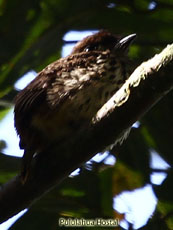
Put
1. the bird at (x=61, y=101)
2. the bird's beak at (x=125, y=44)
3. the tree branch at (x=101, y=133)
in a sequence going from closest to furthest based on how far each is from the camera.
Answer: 1. the tree branch at (x=101, y=133)
2. the bird at (x=61, y=101)
3. the bird's beak at (x=125, y=44)

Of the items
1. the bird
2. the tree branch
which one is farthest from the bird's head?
the tree branch

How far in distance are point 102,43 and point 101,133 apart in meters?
1.50

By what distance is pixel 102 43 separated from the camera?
14.8 feet

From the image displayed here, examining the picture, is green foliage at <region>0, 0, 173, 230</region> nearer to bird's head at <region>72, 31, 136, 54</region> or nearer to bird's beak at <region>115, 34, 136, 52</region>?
bird's head at <region>72, 31, 136, 54</region>

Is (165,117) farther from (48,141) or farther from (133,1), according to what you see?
(48,141)

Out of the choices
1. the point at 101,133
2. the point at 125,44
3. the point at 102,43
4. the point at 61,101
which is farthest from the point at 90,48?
the point at 101,133

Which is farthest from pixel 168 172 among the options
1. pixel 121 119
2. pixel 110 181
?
pixel 121 119

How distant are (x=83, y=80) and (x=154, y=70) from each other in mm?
1064

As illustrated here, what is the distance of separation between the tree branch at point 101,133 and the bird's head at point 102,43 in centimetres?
111

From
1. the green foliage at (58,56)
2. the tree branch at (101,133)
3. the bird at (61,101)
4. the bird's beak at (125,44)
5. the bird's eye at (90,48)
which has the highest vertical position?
the tree branch at (101,133)

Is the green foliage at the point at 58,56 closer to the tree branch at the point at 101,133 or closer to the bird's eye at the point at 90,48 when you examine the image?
the bird's eye at the point at 90,48

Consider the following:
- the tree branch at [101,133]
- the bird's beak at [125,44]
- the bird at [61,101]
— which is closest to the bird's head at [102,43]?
the bird's beak at [125,44]

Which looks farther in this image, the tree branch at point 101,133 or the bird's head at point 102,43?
the bird's head at point 102,43

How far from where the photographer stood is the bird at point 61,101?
12.6 ft
